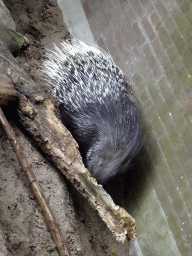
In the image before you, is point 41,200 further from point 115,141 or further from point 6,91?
point 115,141

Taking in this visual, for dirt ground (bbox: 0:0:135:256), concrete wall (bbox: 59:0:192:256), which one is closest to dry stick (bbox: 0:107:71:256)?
dirt ground (bbox: 0:0:135:256)

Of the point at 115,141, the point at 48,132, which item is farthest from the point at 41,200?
the point at 115,141

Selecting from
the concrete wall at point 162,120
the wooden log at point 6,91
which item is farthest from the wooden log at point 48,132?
the concrete wall at point 162,120

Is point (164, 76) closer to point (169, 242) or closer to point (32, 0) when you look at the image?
point (169, 242)

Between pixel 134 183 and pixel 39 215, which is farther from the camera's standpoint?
pixel 134 183

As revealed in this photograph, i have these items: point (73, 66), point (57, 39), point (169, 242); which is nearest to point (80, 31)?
point (57, 39)
